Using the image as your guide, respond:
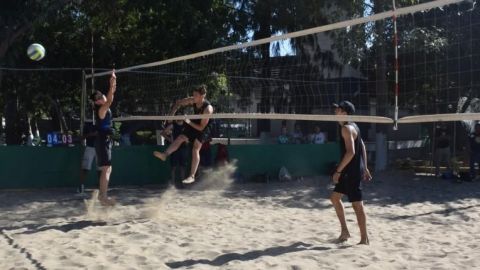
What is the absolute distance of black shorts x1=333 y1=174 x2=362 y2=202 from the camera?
21.5 ft

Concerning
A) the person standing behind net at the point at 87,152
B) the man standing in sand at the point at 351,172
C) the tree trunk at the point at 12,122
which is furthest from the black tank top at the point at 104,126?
the tree trunk at the point at 12,122

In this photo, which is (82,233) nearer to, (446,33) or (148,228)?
(148,228)

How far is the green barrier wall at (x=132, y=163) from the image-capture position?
1146 cm

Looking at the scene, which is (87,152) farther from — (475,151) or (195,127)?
(475,151)

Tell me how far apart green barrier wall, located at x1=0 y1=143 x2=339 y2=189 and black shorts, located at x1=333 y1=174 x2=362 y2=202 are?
21.8ft

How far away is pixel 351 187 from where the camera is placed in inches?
259

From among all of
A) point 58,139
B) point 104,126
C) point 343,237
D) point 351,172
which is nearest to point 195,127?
point 104,126

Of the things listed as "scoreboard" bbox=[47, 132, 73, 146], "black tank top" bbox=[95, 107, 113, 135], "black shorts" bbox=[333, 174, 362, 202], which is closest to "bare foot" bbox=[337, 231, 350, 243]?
"black shorts" bbox=[333, 174, 362, 202]

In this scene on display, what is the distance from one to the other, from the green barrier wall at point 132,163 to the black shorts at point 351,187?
6.64 metres

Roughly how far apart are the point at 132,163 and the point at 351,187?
7.05 m

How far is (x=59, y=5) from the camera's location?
525 inches

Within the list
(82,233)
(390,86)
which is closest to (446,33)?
(390,86)

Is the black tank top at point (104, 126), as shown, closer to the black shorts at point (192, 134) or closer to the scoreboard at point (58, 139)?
the black shorts at point (192, 134)

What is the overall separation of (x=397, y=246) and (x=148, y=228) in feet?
10.1
